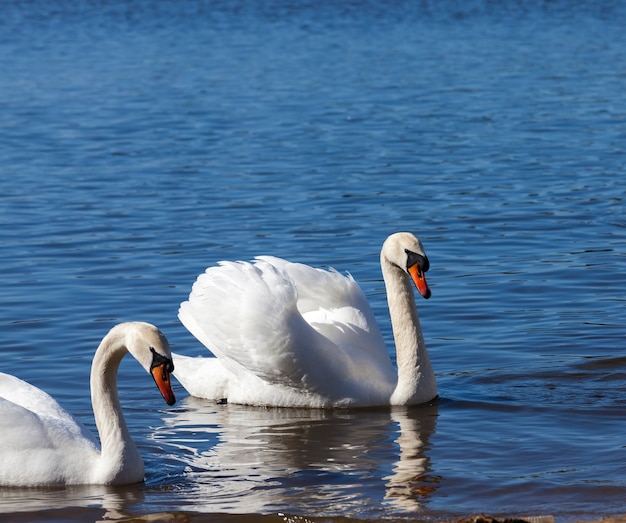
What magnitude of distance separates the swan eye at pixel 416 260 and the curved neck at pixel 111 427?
237cm

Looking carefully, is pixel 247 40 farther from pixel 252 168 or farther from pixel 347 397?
pixel 347 397

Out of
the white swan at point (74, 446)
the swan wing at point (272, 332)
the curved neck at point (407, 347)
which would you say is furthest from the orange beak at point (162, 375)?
the curved neck at point (407, 347)

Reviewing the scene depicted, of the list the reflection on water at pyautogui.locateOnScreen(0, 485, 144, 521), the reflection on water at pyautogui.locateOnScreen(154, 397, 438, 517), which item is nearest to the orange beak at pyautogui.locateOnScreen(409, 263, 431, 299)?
the reflection on water at pyautogui.locateOnScreen(154, 397, 438, 517)

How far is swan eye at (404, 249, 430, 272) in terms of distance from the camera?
29.0ft

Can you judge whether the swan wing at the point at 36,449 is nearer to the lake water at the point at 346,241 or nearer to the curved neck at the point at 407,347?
the lake water at the point at 346,241

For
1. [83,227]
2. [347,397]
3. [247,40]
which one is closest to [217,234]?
[83,227]

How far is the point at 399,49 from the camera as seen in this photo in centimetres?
3250

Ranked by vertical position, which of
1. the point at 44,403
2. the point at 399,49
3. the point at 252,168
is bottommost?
the point at 44,403

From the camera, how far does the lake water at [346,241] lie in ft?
24.1

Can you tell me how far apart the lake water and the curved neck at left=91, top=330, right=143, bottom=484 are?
0.39 ft

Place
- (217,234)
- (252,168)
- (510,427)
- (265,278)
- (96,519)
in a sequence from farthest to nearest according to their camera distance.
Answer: (252,168) → (217,234) → (265,278) → (510,427) → (96,519)

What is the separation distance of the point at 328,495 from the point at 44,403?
1692mm

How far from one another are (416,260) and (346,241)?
456cm

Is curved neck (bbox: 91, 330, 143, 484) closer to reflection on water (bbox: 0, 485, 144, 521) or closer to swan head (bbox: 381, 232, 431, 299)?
reflection on water (bbox: 0, 485, 144, 521)
